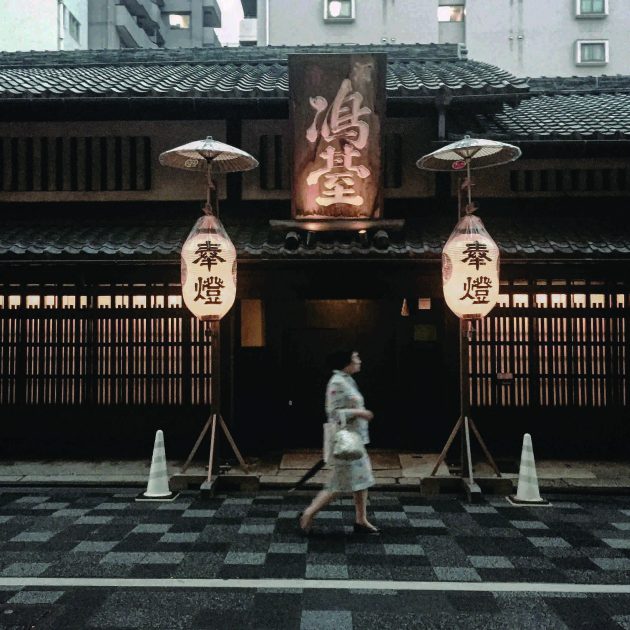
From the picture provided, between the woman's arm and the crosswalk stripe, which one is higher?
the woman's arm

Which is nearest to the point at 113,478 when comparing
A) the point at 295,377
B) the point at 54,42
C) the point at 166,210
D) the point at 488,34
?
the point at 295,377

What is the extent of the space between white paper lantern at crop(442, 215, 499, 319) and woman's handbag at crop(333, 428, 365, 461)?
134 inches

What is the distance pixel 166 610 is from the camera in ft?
17.1

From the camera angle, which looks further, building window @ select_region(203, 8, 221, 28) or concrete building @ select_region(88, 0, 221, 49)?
building window @ select_region(203, 8, 221, 28)

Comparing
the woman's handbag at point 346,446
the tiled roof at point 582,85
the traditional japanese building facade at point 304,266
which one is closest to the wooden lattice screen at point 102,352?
the traditional japanese building facade at point 304,266

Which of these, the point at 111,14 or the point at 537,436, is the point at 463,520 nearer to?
the point at 537,436

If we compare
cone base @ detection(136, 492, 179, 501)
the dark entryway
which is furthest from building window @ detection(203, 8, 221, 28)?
cone base @ detection(136, 492, 179, 501)

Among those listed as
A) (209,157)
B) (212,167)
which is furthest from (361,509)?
(212,167)

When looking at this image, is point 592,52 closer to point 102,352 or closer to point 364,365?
point 364,365

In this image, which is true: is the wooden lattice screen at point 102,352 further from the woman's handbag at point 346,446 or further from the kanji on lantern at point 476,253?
the kanji on lantern at point 476,253

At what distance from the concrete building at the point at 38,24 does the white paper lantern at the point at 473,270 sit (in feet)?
101

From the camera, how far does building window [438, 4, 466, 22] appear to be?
37500mm

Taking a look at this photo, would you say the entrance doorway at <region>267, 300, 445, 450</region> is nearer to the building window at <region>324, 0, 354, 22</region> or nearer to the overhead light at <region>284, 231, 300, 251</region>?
the overhead light at <region>284, 231, 300, 251</region>

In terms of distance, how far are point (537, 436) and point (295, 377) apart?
5437 millimetres
